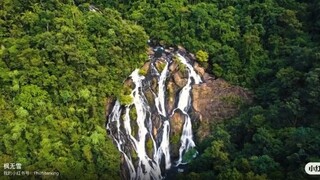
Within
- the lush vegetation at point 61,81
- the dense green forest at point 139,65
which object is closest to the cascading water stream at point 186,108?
the dense green forest at point 139,65

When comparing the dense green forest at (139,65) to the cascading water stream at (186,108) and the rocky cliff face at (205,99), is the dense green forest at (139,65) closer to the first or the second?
the rocky cliff face at (205,99)

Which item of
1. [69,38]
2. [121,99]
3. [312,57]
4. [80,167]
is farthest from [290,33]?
[80,167]

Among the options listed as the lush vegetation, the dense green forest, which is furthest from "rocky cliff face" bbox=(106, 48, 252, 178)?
the lush vegetation

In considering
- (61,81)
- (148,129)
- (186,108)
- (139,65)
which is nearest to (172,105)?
(186,108)

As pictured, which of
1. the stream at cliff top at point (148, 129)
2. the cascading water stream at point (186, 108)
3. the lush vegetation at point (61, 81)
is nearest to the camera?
the lush vegetation at point (61, 81)

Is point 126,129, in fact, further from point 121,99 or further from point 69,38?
point 69,38

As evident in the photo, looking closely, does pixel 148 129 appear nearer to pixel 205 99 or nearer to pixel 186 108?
pixel 186 108
